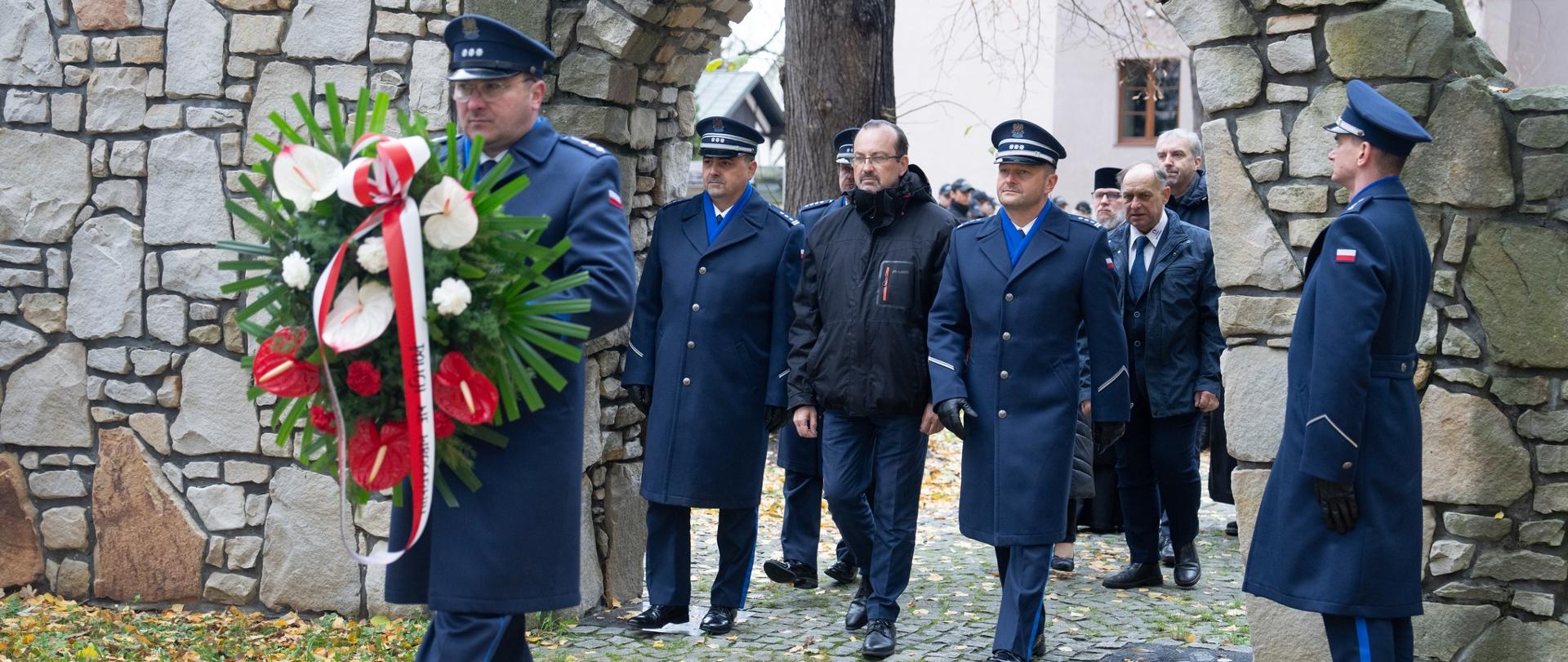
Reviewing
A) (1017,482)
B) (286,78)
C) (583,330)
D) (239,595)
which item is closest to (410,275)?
(583,330)

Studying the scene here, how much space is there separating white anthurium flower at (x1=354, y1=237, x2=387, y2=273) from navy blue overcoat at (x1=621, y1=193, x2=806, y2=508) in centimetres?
269

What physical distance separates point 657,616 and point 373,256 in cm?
300

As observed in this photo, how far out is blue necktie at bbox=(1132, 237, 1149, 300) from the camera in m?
6.86

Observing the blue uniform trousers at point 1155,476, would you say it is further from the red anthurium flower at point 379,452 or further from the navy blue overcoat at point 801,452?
the red anthurium flower at point 379,452

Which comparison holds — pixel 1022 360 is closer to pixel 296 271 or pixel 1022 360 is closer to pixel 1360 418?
pixel 1360 418

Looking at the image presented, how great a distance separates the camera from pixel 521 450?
3.60m

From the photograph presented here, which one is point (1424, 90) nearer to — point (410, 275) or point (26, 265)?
point (410, 275)

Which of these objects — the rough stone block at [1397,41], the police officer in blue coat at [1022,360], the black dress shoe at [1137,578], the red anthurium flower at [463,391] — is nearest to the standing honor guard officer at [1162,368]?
the black dress shoe at [1137,578]

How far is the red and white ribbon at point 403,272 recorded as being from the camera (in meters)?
3.20

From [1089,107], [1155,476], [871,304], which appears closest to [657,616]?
[871,304]

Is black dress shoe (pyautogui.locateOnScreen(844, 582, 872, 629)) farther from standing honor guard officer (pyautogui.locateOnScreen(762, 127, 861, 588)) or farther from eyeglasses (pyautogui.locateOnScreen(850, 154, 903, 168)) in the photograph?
eyeglasses (pyautogui.locateOnScreen(850, 154, 903, 168))

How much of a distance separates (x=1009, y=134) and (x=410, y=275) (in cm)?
274

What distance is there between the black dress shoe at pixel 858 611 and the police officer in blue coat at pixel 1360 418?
1.98 meters

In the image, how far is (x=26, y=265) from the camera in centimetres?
612
